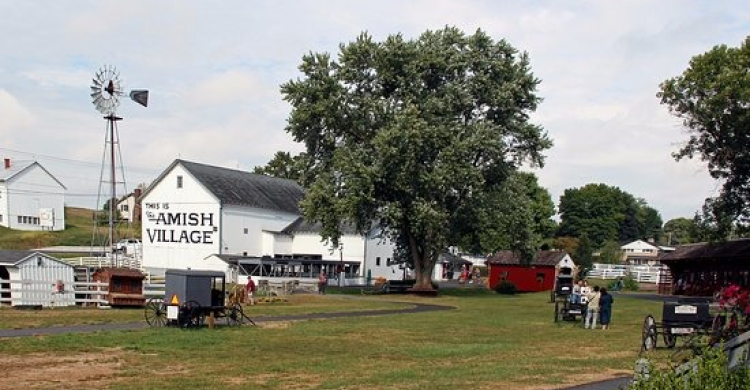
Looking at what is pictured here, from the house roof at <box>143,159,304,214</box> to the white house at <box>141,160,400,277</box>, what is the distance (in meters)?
0.11

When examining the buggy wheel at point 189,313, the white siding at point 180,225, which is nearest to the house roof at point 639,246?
the white siding at point 180,225

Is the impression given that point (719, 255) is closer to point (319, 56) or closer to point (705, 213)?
point (705, 213)

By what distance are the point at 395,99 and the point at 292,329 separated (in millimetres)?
30270

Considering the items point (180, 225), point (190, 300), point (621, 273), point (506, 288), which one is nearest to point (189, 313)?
point (190, 300)

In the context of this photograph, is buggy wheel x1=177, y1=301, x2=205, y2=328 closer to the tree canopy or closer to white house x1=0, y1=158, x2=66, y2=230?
white house x1=0, y1=158, x2=66, y2=230

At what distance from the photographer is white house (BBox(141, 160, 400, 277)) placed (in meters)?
75.2

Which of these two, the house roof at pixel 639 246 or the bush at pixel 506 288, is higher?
the house roof at pixel 639 246

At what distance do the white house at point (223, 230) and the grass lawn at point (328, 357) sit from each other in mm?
44054

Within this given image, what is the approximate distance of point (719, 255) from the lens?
2306 inches

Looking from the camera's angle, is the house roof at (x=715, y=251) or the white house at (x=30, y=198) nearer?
the house roof at (x=715, y=251)

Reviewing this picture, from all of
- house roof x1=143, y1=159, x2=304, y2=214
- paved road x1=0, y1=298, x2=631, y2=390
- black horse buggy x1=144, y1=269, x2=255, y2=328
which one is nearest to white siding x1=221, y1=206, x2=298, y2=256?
house roof x1=143, y1=159, x2=304, y2=214

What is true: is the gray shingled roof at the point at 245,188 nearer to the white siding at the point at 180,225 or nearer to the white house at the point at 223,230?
the white house at the point at 223,230

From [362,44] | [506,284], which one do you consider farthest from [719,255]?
[362,44]

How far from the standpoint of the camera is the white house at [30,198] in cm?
9925
